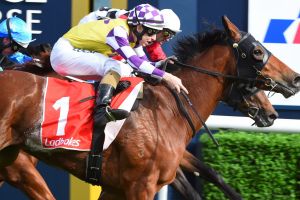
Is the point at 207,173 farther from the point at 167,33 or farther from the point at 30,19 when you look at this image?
the point at 30,19

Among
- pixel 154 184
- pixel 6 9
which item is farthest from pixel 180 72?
pixel 6 9

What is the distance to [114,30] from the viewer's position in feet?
18.0

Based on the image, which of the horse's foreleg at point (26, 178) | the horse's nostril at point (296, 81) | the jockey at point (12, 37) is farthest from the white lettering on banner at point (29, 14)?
the horse's nostril at point (296, 81)

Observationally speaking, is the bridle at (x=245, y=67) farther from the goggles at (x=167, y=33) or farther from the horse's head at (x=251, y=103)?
the goggles at (x=167, y=33)

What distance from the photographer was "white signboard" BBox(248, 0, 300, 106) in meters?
7.41

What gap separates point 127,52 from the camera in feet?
17.8

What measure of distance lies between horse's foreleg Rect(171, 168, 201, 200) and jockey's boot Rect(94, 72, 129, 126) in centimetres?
149

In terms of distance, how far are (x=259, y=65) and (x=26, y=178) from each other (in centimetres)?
192

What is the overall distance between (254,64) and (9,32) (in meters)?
2.01

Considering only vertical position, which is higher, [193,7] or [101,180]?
[193,7]

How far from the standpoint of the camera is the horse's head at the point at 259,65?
19.0 feet

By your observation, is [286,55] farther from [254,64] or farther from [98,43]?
[98,43]

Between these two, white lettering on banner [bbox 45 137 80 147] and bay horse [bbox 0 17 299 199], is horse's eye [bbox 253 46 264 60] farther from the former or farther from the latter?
white lettering on banner [bbox 45 137 80 147]

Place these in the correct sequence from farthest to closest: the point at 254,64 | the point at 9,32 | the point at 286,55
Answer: the point at 286,55 → the point at 9,32 → the point at 254,64
